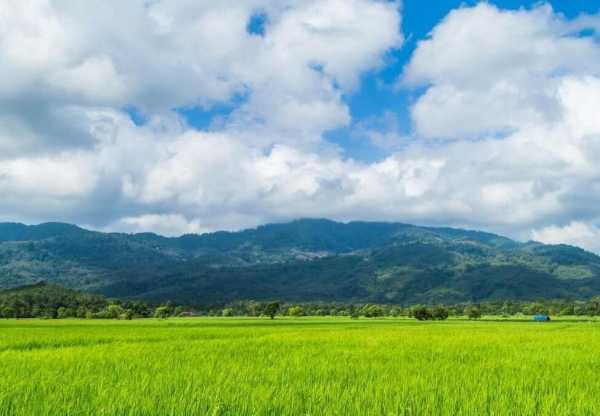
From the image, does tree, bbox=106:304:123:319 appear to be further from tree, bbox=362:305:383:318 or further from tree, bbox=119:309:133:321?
tree, bbox=362:305:383:318

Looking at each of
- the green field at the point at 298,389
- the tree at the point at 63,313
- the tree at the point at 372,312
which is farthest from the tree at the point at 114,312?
the green field at the point at 298,389

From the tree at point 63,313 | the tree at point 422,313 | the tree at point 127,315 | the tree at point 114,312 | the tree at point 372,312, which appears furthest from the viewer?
the tree at point 372,312

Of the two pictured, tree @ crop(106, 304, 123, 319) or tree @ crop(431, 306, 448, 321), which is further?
tree @ crop(106, 304, 123, 319)

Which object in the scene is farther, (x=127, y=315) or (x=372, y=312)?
(x=372, y=312)

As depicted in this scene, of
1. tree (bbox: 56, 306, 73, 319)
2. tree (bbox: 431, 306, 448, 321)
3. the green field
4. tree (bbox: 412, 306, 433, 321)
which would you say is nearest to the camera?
the green field

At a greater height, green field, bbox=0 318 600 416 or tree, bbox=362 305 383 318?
green field, bbox=0 318 600 416

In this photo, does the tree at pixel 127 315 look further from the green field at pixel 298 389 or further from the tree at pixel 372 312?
the green field at pixel 298 389

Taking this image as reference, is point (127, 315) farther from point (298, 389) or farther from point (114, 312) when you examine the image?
point (298, 389)

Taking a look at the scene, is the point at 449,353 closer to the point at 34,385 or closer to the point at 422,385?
the point at 422,385

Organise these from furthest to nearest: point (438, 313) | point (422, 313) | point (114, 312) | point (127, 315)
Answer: point (114, 312) → point (422, 313) → point (438, 313) → point (127, 315)

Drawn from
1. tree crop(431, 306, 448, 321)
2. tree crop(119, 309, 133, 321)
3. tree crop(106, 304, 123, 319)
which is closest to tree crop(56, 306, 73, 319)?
tree crop(106, 304, 123, 319)

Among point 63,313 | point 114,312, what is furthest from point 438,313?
point 63,313

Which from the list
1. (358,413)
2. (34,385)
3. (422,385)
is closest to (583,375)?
(422,385)

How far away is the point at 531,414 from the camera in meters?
8.09
